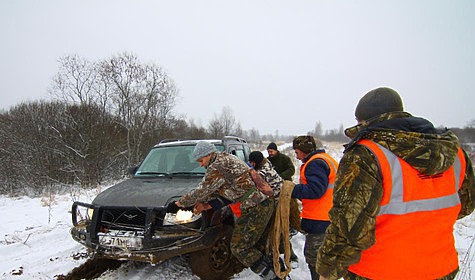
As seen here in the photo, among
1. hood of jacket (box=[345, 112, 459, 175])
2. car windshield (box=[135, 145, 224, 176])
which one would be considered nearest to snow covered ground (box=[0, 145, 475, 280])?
car windshield (box=[135, 145, 224, 176])

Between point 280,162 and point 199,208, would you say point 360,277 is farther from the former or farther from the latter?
point 280,162

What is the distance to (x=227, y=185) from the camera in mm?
2967

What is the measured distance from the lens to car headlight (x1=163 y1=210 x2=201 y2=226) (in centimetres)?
313

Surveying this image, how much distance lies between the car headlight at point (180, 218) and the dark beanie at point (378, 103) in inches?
87.7

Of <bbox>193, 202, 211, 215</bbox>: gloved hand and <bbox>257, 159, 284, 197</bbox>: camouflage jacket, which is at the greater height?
<bbox>257, 159, 284, 197</bbox>: camouflage jacket

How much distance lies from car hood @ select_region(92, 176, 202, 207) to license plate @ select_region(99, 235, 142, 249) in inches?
14.8

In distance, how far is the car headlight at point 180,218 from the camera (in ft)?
10.3

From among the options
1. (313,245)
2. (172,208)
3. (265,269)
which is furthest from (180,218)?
(313,245)

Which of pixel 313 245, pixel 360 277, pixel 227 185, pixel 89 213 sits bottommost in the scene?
pixel 313 245

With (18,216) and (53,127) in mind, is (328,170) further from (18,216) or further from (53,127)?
(53,127)

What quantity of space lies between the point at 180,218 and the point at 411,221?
2410mm

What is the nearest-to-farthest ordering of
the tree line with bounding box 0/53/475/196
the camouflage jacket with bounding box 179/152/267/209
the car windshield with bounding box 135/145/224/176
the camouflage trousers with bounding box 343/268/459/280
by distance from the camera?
the camouflage trousers with bounding box 343/268/459/280
the camouflage jacket with bounding box 179/152/267/209
the car windshield with bounding box 135/145/224/176
the tree line with bounding box 0/53/475/196

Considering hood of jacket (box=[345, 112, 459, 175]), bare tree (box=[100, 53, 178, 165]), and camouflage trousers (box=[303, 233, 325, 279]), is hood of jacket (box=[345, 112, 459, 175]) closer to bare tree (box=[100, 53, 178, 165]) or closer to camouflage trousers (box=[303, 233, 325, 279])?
camouflage trousers (box=[303, 233, 325, 279])

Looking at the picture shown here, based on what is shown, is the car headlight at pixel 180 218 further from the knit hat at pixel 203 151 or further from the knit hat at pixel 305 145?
the knit hat at pixel 305 145
